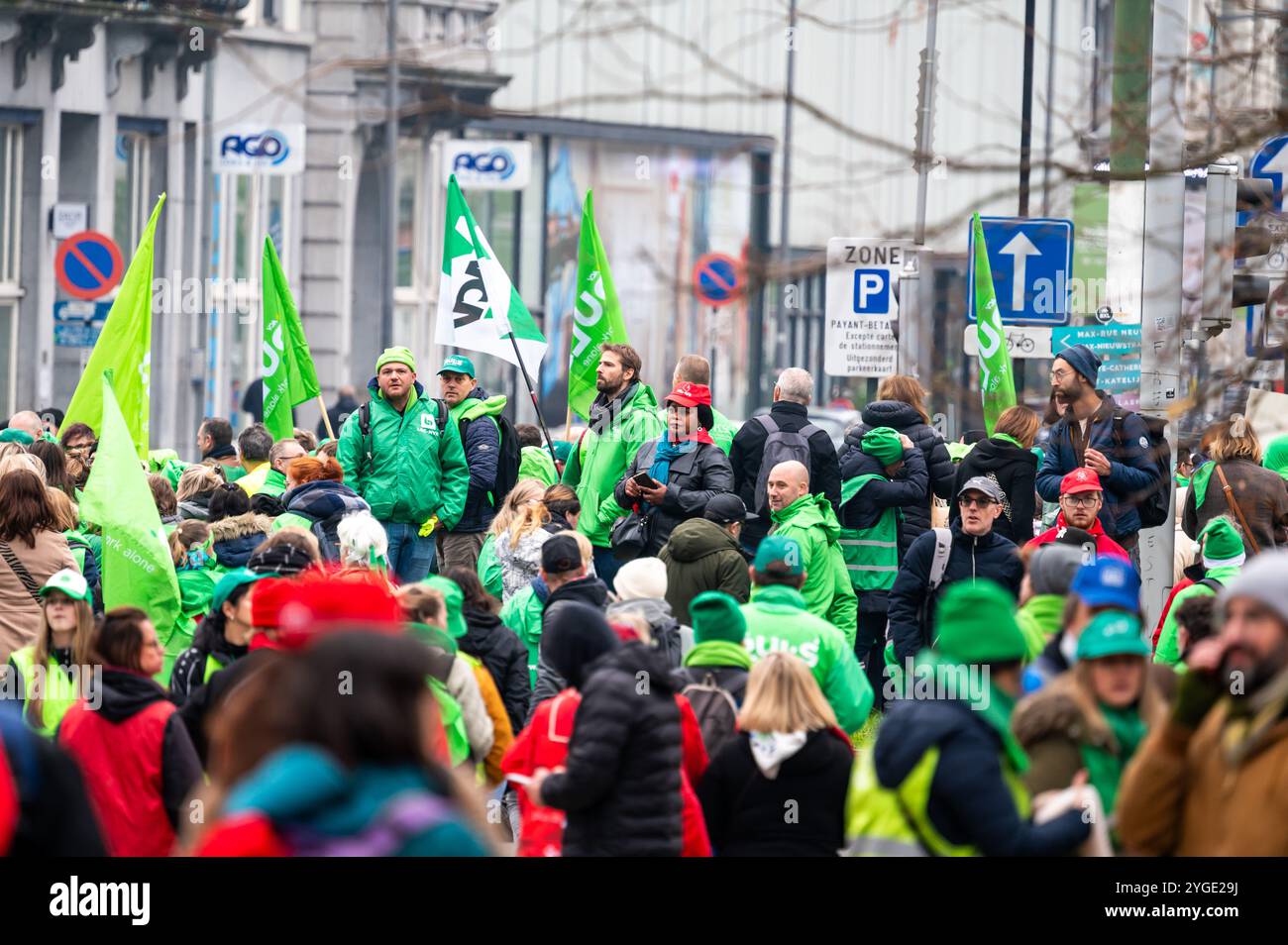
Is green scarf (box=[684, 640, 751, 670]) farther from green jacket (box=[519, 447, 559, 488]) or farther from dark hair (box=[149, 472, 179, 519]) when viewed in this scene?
green jacket (box=[519, 447, 559, 488])

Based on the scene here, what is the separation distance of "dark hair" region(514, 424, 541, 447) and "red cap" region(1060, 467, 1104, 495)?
4.56 m

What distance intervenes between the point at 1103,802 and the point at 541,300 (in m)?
33.7

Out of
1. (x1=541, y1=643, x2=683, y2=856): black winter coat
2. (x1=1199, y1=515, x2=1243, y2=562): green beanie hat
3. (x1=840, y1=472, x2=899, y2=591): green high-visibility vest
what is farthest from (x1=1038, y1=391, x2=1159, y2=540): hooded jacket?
(x1=541, y1=643, x2=683, y2=856): black winter coat

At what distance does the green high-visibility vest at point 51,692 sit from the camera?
23.8 feet

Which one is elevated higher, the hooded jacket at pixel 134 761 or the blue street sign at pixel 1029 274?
the blue street sign at pixel 1029 274

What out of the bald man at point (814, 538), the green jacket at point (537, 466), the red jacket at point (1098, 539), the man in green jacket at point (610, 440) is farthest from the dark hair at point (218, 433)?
the red jacket at point (1098, 539)

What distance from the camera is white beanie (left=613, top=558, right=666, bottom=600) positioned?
8562mm

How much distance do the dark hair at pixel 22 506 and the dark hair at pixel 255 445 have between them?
12.2 feet

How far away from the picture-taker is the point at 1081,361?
11062mm

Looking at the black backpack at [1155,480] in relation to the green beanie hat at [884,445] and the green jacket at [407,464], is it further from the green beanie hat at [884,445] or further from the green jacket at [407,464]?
the green jacket at [407,464]

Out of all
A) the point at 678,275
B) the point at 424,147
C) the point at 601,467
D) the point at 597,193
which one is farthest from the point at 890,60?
the point at 678,275

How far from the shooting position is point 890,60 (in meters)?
29.3

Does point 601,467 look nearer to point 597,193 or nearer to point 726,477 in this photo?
point 726,477

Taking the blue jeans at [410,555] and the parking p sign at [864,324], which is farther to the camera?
the parking p sign at [864,324]
